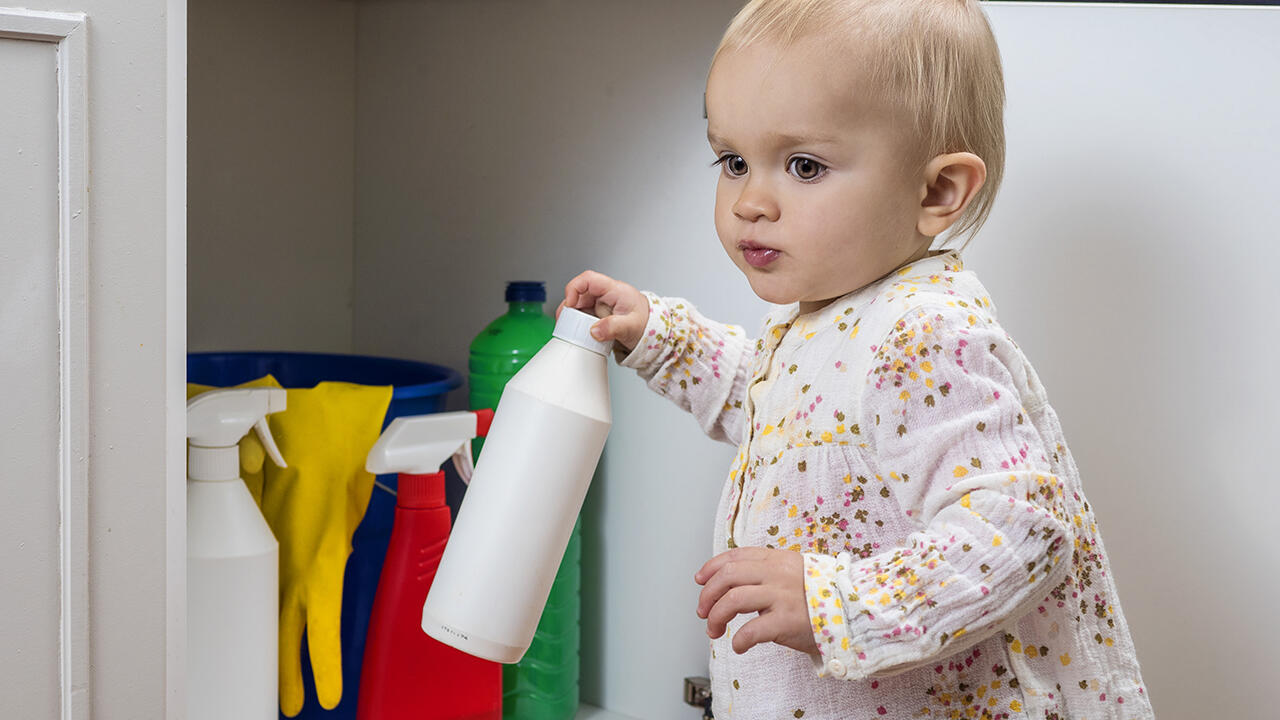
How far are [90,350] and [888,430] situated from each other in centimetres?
48

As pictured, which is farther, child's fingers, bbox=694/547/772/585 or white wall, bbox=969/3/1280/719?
white wall, bbox=969/3/1280/719

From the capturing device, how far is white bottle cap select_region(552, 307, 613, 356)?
2.43ft

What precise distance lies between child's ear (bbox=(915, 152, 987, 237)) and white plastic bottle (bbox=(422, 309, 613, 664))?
0.83 feet

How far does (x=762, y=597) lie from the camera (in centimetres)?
58

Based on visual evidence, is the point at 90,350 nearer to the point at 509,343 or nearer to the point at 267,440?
→ the point at 267,440

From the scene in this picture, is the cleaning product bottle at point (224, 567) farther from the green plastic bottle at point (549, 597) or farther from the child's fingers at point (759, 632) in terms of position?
the child's fingers at point (759, 632)

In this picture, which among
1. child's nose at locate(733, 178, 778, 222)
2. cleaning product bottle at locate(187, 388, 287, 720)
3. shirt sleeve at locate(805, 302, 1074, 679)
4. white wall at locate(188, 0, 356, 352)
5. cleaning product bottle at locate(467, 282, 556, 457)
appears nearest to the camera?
shirt sleeve at locate(805, 302, 1074, 679)

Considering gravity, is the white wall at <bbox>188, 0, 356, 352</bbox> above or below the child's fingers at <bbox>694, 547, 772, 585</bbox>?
above

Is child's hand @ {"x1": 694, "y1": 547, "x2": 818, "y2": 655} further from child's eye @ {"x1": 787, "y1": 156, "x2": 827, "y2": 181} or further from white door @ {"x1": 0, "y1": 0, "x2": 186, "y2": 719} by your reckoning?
white door @ {"x1": 0, "y1": 0, "x2": 186, "y2": 719}

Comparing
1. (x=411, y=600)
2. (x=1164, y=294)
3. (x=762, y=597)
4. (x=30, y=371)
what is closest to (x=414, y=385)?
(x=411, y=600)

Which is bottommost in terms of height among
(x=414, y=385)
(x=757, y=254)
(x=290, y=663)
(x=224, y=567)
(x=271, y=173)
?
(x=290, y=663)

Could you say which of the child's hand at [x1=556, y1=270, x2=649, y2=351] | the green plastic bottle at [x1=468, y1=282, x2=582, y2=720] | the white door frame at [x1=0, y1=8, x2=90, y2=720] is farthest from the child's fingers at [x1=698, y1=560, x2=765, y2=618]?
the green plastic bottle at [x1=468, y1=282, x2=582, y2=720]

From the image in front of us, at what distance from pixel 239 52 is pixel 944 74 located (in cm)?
92

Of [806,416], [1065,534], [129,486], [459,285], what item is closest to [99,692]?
[129,486]
